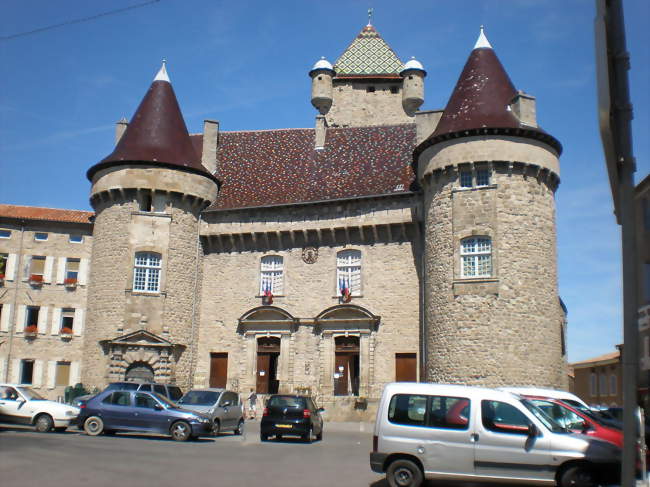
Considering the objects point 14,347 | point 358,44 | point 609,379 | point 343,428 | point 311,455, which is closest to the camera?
point 311,455

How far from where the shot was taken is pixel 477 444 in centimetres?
1045

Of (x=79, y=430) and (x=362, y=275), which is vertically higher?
(x=362, y=275)

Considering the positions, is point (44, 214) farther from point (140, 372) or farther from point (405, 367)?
point (405, 367)

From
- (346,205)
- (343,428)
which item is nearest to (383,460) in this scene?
(343,428)

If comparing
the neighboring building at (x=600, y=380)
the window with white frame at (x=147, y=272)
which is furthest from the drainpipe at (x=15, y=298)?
the neighboring building at (x=600, y=380)

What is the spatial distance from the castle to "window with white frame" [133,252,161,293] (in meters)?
0.06

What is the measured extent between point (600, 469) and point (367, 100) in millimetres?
32930

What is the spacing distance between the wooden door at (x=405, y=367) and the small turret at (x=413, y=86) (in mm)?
16875

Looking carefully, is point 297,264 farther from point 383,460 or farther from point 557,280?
point 383,460

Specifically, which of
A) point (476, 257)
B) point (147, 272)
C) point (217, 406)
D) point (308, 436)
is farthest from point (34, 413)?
point (476, 257)

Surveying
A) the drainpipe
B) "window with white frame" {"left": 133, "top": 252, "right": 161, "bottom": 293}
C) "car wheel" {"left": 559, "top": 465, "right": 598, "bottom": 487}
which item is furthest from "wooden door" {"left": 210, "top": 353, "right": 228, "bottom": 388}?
"car wheel" {"left": 559, "top": 465, "right": 598, "bottom": 487}

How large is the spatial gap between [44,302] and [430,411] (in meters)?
27.1

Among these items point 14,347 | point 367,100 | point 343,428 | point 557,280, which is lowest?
point 343,428

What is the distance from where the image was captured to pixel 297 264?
3058cm
